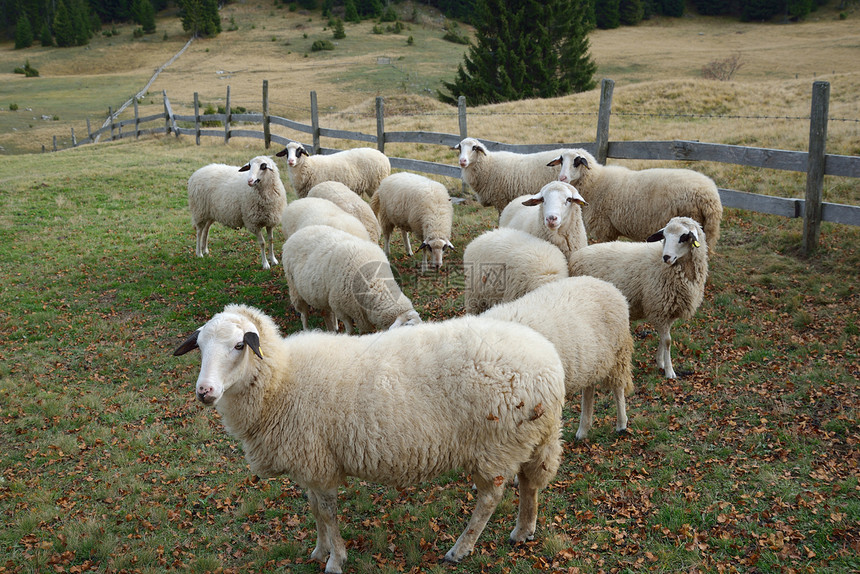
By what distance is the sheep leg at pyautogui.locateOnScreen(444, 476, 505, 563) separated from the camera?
13.6ft

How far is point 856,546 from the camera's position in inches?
154

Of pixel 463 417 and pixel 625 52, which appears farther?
pixel 625 52

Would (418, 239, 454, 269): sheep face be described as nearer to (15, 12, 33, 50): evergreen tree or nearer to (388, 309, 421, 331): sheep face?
(388, 309, 421, 331): sheep face

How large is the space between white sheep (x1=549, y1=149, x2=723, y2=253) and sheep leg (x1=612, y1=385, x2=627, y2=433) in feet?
12.0

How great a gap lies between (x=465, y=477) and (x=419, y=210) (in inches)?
A: 226

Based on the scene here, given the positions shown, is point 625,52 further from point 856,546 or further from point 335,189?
point 856,546

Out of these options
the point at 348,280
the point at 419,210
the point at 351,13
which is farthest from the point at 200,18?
the point at 348,280

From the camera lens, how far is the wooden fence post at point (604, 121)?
10.6 meters

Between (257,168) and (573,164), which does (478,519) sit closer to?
(573,164)

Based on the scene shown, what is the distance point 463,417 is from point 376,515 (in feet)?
5.12

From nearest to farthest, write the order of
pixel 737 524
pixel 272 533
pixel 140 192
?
pixel 737 524 → pixel 272 533 → pixel 140 192

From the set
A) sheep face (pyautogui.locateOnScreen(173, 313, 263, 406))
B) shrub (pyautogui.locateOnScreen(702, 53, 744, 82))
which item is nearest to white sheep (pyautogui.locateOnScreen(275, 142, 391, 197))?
sheep face (pyautogui.locateOnScreen(173, 313, 263, 406))

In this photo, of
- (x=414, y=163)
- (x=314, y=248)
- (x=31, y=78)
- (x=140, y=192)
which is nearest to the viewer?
(x=314, y=248)

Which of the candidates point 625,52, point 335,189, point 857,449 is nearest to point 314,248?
point 335,189
